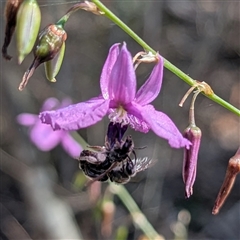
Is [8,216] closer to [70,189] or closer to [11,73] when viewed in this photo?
[70,189]

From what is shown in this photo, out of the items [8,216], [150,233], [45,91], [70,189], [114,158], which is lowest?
[8,216]

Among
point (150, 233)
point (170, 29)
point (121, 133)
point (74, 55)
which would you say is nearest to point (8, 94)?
point (74, 55)

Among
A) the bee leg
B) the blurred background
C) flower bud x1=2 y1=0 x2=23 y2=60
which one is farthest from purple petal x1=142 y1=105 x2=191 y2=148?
the blurred background

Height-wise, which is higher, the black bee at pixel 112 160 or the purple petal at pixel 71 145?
the black bee at pixel 112 160

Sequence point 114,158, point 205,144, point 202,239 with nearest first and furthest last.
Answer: point 114,158 → point 202,239 → point 205,144

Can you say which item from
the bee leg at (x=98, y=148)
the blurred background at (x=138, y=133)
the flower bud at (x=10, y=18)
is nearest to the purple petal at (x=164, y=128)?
the bee leg at (x=98, y=148)

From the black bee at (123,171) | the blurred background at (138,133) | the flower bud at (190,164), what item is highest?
the flower bud at (190,164)

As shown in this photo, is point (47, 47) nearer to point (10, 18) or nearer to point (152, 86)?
point (10, 18)

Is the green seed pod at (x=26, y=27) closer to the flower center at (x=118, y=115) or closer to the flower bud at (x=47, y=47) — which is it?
the flower bud at (x=47, y=47)
